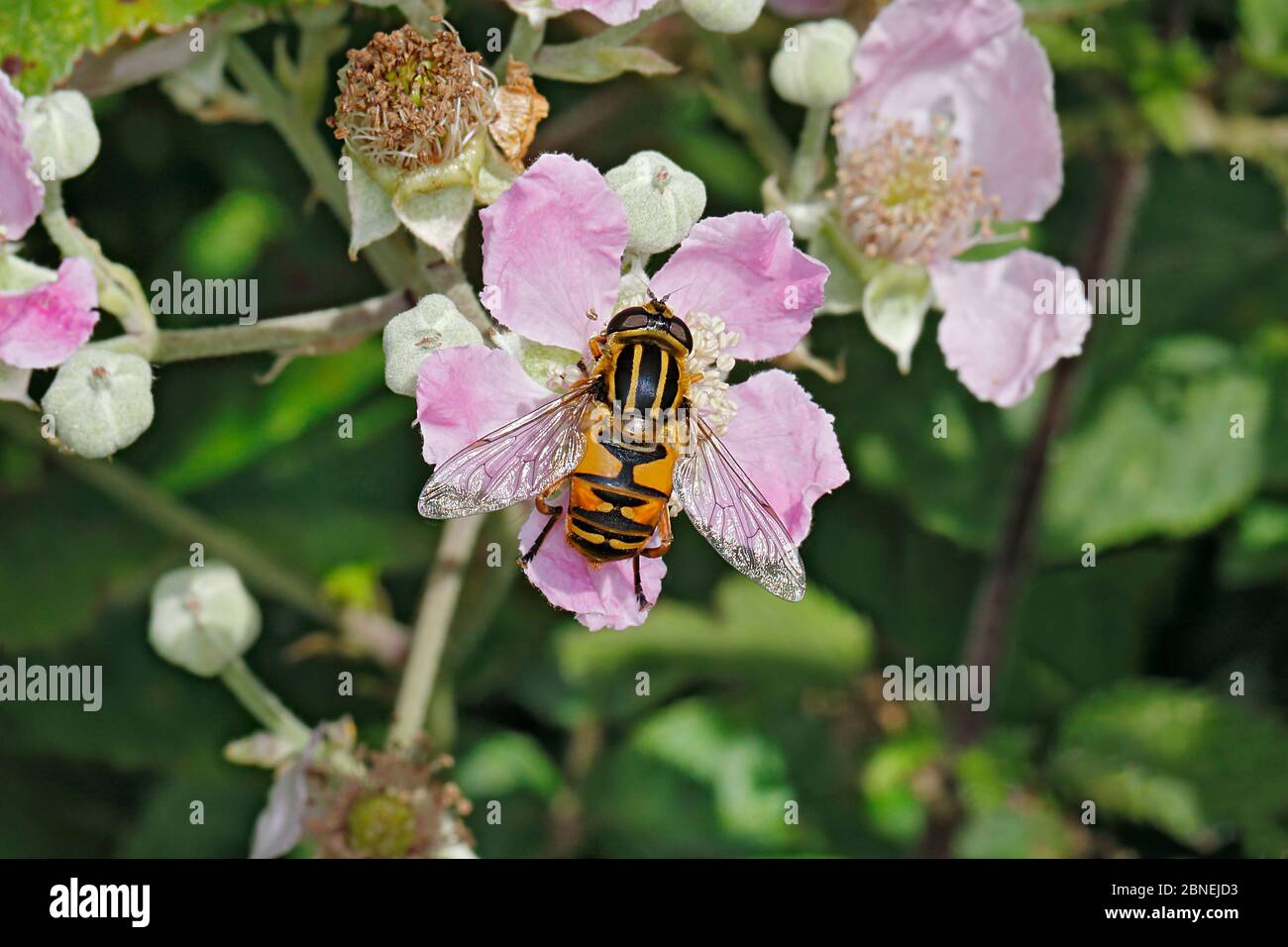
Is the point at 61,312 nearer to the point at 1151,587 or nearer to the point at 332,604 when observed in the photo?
the point at 332,604

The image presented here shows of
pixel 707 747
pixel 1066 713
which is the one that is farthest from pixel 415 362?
pixel 1066 713

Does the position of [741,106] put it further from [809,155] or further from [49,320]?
[49,320]

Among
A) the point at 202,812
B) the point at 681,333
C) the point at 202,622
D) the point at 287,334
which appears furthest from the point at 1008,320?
the point at 202,812

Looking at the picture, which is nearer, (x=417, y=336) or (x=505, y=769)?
(x=417, y=336)

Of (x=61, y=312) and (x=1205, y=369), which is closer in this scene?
(x=61, y=312)

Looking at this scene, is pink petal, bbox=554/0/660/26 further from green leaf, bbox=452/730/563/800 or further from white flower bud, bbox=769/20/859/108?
green leaf, bbox=452/730/563/800

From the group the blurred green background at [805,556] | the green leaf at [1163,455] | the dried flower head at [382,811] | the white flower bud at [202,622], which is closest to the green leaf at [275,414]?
the blurred green background at [805,556]
